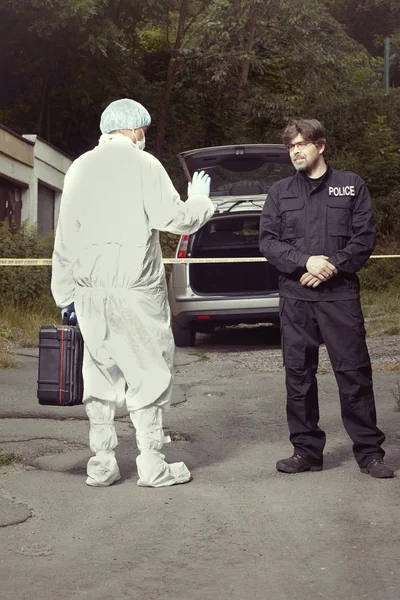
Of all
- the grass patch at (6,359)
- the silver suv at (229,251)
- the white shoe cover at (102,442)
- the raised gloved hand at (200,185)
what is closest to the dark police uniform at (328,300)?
the raised gloved hand at (200,185)

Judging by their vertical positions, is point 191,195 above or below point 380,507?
above

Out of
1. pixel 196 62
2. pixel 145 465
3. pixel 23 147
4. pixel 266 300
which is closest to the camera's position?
pixel 145 465

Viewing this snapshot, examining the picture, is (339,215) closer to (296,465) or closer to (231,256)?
(296,465)

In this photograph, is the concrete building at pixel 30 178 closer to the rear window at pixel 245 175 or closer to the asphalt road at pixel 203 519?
the rear window at pixel 245 175

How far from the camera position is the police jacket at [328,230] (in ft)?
19.8

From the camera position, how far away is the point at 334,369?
6.13 m

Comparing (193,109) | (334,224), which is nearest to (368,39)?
(193,109)

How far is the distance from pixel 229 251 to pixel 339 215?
6.87 meters

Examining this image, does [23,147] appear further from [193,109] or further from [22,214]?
[193,109]

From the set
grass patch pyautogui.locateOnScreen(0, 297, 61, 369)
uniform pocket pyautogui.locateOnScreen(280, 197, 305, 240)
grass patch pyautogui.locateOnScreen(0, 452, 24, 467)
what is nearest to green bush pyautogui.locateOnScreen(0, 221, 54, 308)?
grass patch pyautogui.locateOnScreen(0, 297, 61, 369)

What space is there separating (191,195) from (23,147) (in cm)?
1755

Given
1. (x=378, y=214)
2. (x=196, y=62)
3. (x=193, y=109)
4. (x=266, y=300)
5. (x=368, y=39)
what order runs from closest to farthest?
(x=266, y=300), (x=378, y=214), (x=196, y=62), (x=193, y=109), (x=368, y=39)

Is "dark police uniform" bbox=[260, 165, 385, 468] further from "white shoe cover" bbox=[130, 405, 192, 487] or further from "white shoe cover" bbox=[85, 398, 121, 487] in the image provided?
"white shoe cover" bbox=[85, 398, 121, 487]

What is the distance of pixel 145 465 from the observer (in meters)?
5.79
